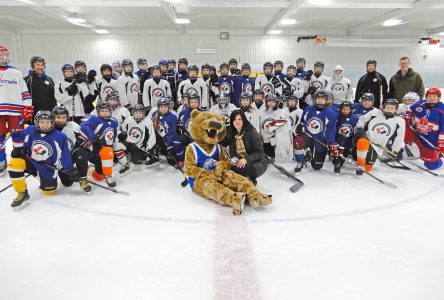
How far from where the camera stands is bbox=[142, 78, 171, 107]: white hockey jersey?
4.23m

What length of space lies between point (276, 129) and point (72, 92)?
8.27 ft

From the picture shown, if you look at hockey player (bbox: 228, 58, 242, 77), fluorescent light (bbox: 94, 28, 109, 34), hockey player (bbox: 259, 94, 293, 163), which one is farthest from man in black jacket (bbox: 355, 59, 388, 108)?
fluorescent light (bbox: 94, 28, 109, 34)

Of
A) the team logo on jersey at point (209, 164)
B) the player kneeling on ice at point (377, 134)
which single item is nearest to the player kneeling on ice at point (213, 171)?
the team logo on jersey at point (209, 164)

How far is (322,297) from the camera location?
1.49 m

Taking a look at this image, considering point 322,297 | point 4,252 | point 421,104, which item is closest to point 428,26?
point 421,104

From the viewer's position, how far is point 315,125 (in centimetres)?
345

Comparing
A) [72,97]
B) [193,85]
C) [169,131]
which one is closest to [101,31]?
[72,97]

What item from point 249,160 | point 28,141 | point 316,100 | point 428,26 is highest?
point 428,26

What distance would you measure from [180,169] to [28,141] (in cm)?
143

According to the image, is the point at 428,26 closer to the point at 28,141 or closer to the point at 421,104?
the point at 421,104

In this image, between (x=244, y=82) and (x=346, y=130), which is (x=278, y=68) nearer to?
(x=244, y=82)

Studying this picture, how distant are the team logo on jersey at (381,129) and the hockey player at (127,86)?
10.3ft

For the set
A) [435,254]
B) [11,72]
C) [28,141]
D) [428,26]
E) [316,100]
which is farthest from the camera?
[428,26]

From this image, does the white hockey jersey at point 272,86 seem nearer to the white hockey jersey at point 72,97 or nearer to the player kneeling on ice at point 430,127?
the player kneeling on ice at point 430,127
